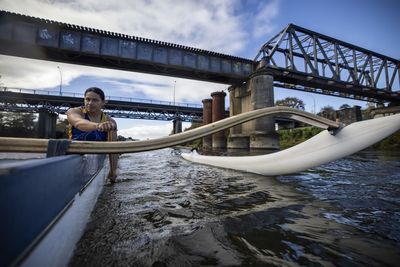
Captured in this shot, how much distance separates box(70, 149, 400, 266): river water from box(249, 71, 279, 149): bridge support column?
736 inches

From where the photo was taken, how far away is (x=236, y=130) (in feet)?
86.1

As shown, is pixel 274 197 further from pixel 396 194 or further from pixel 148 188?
pixel 148 188

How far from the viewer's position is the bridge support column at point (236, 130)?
2524 centimetres

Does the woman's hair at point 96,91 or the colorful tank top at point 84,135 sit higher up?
the woman's hair at point 96,91

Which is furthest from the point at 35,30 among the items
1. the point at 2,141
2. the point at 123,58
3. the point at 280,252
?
the point at 280,252

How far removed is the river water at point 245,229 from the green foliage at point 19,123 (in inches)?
2335

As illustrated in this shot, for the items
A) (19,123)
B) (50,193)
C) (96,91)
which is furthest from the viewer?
(19,123)

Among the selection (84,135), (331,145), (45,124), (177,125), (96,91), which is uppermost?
(177,125)

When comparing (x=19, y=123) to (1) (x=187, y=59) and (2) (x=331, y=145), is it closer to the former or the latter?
(1) (x=187, y=59)

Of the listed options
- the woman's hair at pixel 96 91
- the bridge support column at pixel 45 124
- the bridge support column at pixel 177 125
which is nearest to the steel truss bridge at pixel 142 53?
the woman's hair at pixel 96 91

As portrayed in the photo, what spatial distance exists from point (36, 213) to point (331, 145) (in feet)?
13.8

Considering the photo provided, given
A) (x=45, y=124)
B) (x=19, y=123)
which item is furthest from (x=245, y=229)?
(x=19, y=123)

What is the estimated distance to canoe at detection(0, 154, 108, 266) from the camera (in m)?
0.70

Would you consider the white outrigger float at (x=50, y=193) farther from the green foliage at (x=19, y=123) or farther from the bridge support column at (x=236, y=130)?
the green foliage at (x=19, y=123)
